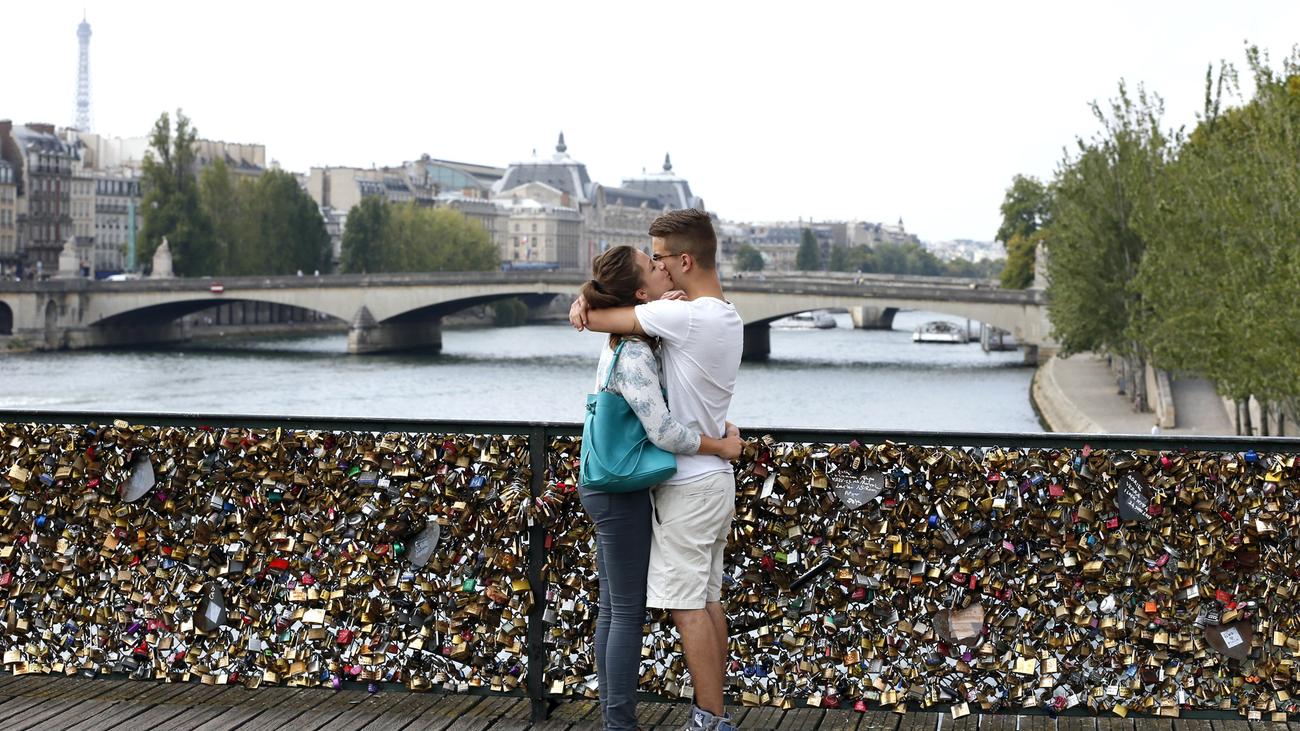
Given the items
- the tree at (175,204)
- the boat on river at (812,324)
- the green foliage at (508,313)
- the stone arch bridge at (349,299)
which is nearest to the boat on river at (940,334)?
the boat on river at (812,324)

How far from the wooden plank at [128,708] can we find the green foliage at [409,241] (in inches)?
2880

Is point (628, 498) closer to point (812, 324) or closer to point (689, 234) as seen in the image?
point (689, 234)

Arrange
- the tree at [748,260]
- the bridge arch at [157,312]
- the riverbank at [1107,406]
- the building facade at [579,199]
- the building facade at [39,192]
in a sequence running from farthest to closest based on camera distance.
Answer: the tree at [748,260] → the building facade at [579,199] → the building facade at [39,192] → the bridge arch at [157,312] → the riverbank at [1107,406]

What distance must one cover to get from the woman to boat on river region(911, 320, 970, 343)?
70.0 metres

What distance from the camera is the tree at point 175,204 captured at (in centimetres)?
6397

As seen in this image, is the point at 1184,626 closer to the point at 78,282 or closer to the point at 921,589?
the point at 921,589

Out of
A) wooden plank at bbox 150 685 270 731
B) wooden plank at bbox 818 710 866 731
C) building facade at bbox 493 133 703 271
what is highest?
building facade at bbox 493 133 703 271

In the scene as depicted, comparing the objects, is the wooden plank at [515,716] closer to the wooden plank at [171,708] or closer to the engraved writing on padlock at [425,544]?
the engraved writing on padlock at [425,544]

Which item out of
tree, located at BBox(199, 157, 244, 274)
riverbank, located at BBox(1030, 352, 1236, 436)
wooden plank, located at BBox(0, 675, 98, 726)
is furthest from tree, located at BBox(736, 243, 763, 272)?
wooden plank, located at BBox(0, 675, 98, 726)

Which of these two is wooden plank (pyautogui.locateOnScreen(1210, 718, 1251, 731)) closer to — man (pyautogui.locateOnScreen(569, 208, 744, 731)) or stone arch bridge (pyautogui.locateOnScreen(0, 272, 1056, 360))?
man (pyautogui.locateOnScreen(569, 208, 744, 731))

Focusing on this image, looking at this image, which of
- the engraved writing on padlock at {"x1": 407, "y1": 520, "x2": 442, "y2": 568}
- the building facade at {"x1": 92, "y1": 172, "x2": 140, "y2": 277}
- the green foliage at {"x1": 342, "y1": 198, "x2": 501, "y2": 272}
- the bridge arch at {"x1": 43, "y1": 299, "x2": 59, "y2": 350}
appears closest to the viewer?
the engraved writing on padlock at {"x1": 407, "y1": 520, "x2": 442, "y2": 568}

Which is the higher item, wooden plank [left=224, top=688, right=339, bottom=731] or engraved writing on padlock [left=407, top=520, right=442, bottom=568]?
engraved writing on padlock [left=407, top=520, right=442, bottom=568]

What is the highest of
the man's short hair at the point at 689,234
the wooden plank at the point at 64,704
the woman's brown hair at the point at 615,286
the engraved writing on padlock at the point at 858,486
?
the man's short hair at the point at 689,234

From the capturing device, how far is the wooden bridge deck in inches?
185
